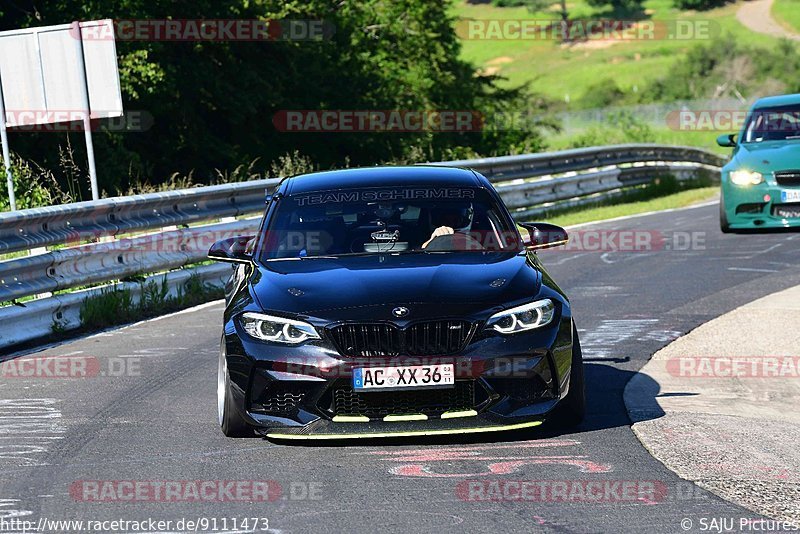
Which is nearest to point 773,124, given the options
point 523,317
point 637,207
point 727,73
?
point 637,207

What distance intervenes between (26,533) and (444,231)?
132 inches

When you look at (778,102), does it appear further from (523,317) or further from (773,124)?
(523,317)

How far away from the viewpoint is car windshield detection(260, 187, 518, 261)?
7730 millimetres

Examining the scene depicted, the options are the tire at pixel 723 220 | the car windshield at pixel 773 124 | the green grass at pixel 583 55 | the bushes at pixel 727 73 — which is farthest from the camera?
the green grass at pixel 583 55

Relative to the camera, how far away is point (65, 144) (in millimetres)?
28703

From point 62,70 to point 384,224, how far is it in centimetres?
918

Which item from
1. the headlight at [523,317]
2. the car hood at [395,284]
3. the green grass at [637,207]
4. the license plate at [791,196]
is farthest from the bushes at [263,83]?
the headlight at [523,317]

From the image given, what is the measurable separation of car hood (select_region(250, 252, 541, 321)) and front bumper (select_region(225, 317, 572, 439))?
0.23m

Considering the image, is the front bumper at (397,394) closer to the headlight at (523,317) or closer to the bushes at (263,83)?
the headlight at (523,317)

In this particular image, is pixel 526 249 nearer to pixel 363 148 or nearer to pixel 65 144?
pixel 65 144

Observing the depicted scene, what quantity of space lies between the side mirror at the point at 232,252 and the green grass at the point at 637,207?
42.3ft

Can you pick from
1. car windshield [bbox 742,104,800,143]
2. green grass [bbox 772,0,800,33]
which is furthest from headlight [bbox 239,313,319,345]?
green grass [bbox 772,0,800,33]

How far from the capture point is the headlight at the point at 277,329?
21.4 feet

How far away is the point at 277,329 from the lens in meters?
6.61
